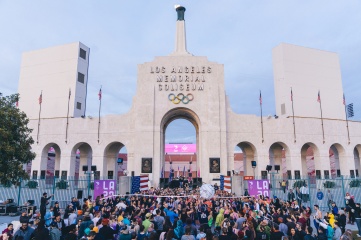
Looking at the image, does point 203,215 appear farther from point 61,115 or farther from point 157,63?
point 61,115

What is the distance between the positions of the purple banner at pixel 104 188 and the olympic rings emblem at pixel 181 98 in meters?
18.8

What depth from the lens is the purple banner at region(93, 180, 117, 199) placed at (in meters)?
21.2

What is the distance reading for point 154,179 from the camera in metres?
35.9

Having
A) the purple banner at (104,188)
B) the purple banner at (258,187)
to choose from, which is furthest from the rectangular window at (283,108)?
the purple banner at (104,188)

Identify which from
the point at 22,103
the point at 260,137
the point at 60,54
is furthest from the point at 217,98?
the point at 22,103

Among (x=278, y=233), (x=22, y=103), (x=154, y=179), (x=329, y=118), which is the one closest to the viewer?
(x=278, y=233)

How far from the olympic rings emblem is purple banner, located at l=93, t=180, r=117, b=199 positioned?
1881 centimetres

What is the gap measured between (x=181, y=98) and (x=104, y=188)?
19.8 metres

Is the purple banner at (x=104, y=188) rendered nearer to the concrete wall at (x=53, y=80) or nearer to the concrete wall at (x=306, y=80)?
the concrete wall at (x=53, y=80)

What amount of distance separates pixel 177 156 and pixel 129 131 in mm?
32011

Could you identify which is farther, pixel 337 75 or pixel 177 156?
pixel 177 156

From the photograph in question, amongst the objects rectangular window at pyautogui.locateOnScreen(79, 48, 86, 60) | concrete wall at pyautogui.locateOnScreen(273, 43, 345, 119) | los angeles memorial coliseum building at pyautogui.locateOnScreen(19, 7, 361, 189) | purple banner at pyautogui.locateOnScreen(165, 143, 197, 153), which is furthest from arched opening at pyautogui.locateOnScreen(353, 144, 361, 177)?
rectangular window at pyautogui.locateOnScreen(79, 48, 86, 60)

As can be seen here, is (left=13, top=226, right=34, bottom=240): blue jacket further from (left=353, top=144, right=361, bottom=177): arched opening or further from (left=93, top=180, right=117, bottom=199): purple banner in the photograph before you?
(left=353, top=144, right=361, bottom=177): arched opening

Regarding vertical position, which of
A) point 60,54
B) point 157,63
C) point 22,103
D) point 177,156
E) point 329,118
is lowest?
point 177,156
